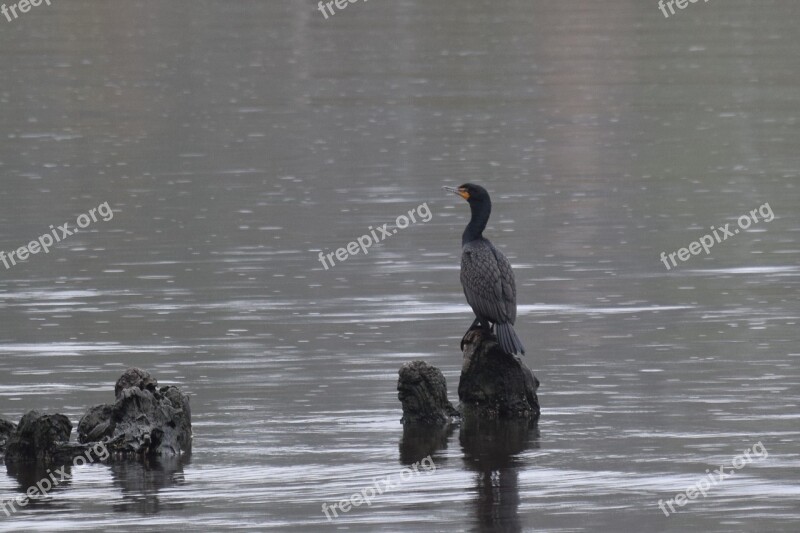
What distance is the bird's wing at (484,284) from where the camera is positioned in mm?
14844

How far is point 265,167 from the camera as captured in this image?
32.4 metres

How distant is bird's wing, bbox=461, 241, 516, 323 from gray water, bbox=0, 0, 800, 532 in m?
0.95

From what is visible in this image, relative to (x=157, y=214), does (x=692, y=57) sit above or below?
above

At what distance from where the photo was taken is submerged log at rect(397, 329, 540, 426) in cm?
1460

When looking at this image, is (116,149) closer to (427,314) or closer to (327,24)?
(427,314)

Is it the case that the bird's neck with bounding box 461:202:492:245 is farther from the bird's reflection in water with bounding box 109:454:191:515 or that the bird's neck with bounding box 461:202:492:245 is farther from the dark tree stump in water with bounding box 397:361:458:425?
the bird's reflection in water with bounding box 109:454:191:515

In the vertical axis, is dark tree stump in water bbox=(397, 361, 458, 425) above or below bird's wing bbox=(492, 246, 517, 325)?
below

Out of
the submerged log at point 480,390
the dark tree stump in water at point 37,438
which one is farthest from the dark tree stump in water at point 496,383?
the dark tree stump in water at point 37,438

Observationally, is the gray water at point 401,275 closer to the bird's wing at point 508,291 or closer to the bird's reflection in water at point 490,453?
the bird's reflection in water at point 490,453

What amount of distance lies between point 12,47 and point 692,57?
68.5ft

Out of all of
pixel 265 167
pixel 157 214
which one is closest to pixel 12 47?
pixel 265 167

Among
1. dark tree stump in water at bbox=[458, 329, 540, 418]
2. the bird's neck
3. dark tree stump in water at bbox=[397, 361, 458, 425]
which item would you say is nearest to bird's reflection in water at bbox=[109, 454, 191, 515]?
dark tree stump in water at bbox=[397, 361, 458, 425]

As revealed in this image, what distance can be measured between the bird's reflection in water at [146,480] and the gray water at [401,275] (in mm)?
32

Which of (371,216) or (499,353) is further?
(371,216)
